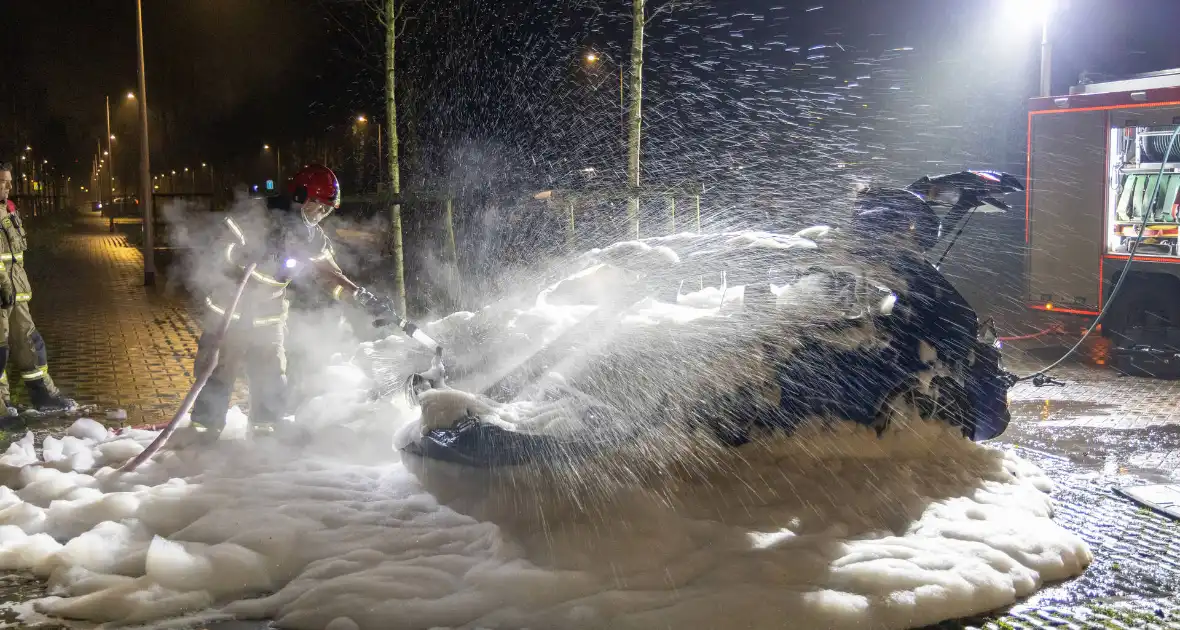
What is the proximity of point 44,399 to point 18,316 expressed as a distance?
69 cm

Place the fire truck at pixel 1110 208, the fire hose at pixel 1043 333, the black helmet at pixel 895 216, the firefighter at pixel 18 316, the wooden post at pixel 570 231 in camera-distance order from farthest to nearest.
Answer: the wooden post at pixel 570 231 < the fire hose at pixel 1043 333 < the fire truck at pixel 1110 208 < the firefighter at pixel 18 316 < the black helmet at pixel 895 216

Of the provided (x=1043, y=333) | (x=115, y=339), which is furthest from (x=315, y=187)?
(x=1043, y=333)

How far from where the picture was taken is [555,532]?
4402 mm

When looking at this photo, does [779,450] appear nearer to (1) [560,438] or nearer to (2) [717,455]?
(2) [717,455]

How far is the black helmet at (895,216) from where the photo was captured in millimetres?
5895

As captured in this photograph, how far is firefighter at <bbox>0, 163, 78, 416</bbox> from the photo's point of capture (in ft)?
24.0

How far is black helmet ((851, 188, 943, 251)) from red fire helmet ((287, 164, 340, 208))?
3.37 metres

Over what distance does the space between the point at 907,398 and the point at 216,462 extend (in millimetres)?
3979

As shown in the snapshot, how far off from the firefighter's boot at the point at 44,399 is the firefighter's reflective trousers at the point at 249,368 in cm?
204

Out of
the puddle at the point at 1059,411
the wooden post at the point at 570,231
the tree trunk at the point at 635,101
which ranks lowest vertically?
the puddle at the point at 1059,411

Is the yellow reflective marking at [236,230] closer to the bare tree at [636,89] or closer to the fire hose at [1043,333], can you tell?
the bare tree at [636,89]

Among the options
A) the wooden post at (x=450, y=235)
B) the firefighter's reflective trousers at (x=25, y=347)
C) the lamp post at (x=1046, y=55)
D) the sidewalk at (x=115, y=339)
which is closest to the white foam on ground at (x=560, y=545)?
the firefighter's reflective trousers at (x=25, y=347)

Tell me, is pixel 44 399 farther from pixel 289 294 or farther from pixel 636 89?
pixel 636 89

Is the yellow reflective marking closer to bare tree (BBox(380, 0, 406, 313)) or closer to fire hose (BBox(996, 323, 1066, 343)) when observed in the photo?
bare tree (BBox(380, 0, 406, 313))
